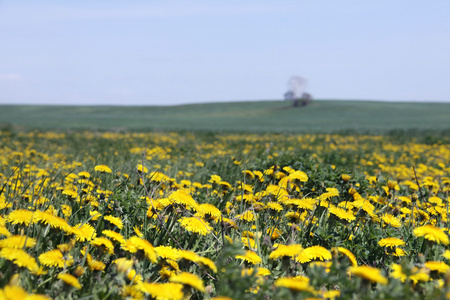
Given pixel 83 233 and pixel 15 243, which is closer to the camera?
pixel 15 243

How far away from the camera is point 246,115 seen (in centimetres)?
6316

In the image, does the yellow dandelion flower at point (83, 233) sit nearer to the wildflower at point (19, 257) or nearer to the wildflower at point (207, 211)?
the wildflower at point (19, 257)

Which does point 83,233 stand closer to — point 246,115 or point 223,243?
point 223,243

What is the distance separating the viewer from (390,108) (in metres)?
61.9

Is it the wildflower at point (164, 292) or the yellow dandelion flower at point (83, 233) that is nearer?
the wildflower at point (164, 292)

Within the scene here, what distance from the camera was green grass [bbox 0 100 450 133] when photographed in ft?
155

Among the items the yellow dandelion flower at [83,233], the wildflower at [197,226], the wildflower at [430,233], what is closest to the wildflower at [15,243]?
the yellow dandelion flower at [83,233]

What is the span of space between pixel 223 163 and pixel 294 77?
7557cm

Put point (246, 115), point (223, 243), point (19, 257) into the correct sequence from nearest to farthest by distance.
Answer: point (19, 257), point (223, 243), point (246, 115)

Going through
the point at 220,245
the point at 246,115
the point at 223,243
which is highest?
the point at 223,243

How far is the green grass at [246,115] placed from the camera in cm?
4719

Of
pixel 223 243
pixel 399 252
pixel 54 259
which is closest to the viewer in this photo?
pixel 54 259

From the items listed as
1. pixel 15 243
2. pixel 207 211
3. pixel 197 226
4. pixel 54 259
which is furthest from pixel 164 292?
pixel 207 211

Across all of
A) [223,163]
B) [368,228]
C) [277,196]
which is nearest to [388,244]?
[368,228]
